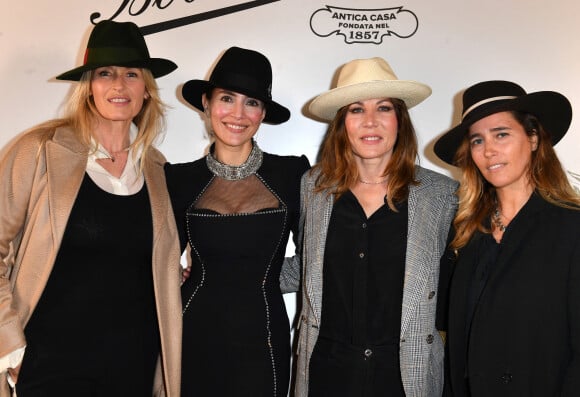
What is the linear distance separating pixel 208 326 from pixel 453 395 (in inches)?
39.1

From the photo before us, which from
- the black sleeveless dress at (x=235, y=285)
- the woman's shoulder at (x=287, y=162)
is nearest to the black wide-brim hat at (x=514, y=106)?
the woman's shoulder at (x=287, y=162)

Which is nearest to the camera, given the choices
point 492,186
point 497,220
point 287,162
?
point 497,220

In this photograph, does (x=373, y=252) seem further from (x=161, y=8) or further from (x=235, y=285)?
(x=161, y=8)

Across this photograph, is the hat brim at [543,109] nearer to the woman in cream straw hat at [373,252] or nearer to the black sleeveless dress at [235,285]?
the woman in cream straw hat at [373,252]

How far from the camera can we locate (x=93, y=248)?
213 centimetres

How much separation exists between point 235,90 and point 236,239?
62cm

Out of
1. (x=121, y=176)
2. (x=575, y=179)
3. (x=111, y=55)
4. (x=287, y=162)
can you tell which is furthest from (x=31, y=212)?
(x=575, y=179)

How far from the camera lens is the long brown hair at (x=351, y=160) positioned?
2.33 metres

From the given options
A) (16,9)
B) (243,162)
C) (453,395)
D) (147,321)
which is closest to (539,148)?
(453,395)

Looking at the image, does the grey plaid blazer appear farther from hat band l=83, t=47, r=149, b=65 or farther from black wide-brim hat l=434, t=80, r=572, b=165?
hat band l=83, t=47, r=149, b=65

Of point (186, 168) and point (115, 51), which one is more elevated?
point (115, 51)

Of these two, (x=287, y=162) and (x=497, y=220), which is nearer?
(x=497, y=220)

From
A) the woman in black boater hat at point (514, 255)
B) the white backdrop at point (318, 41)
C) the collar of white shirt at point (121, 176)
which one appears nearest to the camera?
the woman in black boater hat at point (514, 255)

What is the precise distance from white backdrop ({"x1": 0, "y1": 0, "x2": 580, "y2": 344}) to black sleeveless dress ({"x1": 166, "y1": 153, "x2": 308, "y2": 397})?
2.89 feet
